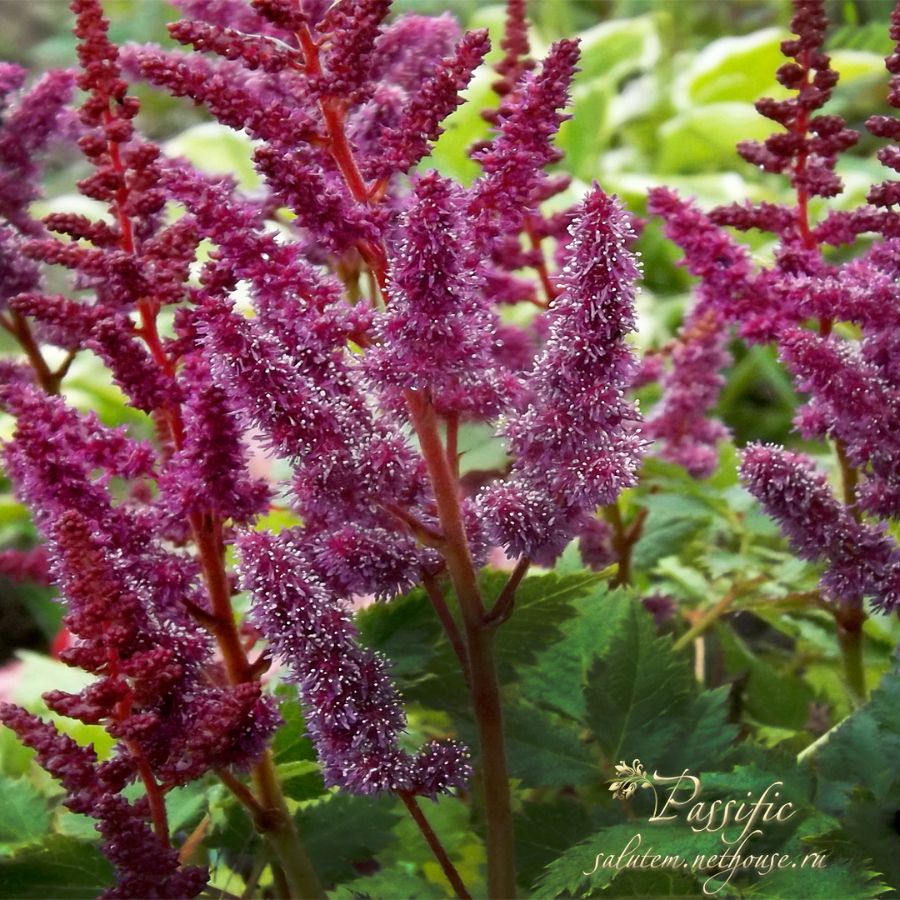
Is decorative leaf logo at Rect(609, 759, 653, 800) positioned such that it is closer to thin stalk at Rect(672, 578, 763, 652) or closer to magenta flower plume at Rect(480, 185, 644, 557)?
magenta flower plume at Rect(480, 185, 644, 557)

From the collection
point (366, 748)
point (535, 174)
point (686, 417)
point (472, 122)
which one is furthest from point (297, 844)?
point (472, 122)

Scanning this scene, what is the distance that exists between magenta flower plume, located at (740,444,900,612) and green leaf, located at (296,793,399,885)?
321 millimetres

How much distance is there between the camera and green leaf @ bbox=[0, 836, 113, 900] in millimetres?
762


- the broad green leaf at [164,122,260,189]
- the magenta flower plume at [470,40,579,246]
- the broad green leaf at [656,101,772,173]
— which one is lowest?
the magenta flower plume at [470,40,579,246]

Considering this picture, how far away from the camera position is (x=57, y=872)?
2.52 ft

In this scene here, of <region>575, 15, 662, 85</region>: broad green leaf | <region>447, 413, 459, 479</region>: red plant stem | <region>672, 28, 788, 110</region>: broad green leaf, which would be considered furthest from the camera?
<region>575, 15, 662, 85</region>: broad green leaf

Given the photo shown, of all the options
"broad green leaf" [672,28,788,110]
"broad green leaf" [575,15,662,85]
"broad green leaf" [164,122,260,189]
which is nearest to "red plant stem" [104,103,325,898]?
"broad green leaf" [164,122,260,189]

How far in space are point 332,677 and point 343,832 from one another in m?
0.25

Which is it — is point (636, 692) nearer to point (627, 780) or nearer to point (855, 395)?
point (627, 780)

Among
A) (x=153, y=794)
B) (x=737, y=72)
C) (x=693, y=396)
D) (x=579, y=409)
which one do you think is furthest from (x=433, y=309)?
(x=737, y=72)

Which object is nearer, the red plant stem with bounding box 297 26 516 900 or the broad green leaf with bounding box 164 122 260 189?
the red plant stem with bounding box 297 26 516 900

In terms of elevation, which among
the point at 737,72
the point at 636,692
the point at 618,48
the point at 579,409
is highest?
the point at 618,48

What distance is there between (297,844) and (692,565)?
0.60 metres

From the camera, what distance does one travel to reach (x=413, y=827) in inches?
35.9
